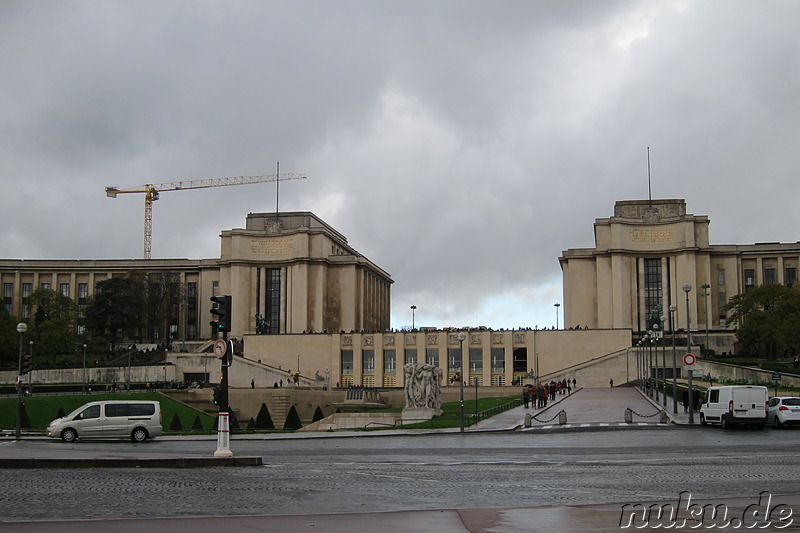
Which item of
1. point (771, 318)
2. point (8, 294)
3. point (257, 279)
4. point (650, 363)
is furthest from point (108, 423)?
point (8, 294)

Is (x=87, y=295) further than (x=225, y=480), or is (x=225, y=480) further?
(x=87, y=295)

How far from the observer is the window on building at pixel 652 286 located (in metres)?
128

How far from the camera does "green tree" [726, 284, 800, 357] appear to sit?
257 ft

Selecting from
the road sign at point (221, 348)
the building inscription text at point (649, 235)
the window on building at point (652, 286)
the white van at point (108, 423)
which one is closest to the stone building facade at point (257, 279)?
the building inscription text at point (649, 235)

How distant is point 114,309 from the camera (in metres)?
131

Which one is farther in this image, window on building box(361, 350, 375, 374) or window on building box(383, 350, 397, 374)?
window on building box(361, 350, 375, 374)

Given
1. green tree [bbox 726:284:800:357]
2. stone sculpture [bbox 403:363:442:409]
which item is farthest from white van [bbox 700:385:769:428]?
green tree [bbox 726:284:800:357]

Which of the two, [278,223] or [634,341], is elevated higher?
[278,223]

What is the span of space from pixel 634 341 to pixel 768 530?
106924 millimetres

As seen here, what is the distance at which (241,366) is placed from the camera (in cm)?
10812

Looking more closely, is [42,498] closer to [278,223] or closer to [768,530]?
[768,530]

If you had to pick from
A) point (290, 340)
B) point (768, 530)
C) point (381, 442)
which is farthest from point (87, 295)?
point (768, 530)

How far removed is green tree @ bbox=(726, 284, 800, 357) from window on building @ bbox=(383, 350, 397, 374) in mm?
37992

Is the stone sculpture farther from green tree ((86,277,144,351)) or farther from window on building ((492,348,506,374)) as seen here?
green tree ((86,277,144,351))
